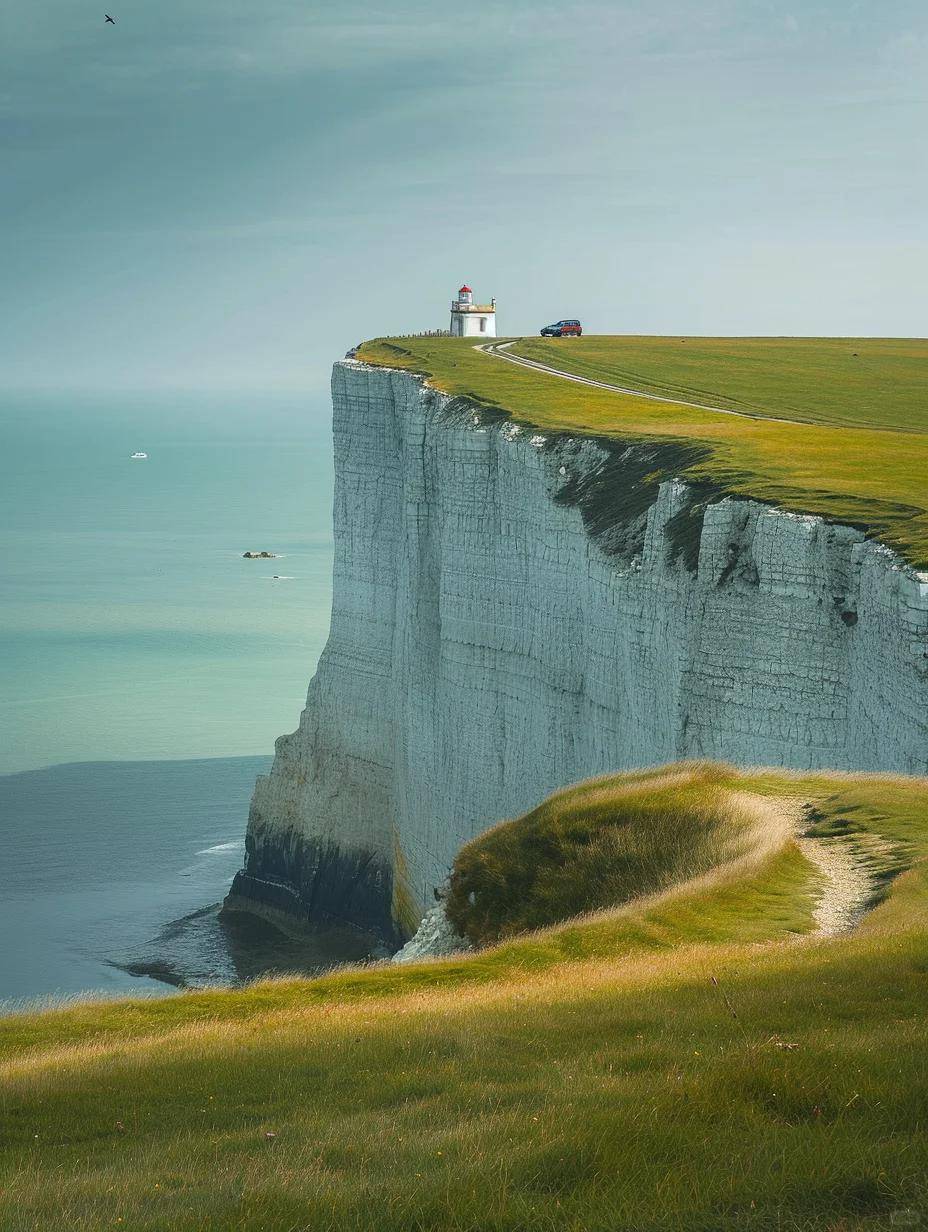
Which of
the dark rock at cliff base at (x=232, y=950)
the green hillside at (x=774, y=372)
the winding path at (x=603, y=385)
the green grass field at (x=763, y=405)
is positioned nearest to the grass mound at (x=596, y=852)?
the green grass field at (x=763, y=405)

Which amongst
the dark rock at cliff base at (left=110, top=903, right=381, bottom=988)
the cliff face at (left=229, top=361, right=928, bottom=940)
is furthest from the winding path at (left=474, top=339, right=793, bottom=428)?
the dark rock at cliff base at (left=110, top=903, right=381, bottom=988)

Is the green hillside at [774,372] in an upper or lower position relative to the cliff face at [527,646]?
upper

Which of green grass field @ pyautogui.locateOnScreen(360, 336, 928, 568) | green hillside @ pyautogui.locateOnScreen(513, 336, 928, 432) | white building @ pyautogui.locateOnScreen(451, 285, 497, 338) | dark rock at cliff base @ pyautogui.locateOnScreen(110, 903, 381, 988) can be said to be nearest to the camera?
green grass field @ pyautogui.locateOnScreen(360, 336, 928, 568)

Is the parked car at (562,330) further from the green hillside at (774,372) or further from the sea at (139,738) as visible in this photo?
the sea at (139,738)

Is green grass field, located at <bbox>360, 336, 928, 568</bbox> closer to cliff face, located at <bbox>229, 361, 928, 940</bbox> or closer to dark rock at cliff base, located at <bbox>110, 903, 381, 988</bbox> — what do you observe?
cliff face, located at <bbox>229, 361, 928, 940</bbox>

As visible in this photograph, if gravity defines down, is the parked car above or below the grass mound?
above

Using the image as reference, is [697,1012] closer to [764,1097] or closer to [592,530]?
[764,1097]

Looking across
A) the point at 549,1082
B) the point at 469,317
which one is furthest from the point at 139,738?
the point at 549,1082
